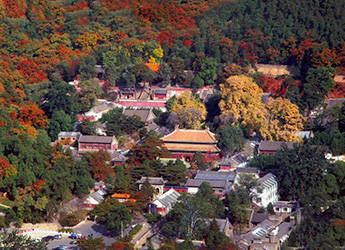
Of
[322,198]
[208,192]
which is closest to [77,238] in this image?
[208,192]

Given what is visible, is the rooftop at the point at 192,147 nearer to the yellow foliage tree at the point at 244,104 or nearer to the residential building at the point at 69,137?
the yellow foliage tree at the point at 244,104

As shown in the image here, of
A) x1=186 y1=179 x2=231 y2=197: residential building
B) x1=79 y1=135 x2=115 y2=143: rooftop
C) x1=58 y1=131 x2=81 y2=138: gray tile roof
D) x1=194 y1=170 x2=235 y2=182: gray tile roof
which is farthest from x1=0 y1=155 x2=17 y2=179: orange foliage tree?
x1=194 y1=170 x2=235 y2=182: gray tile roof

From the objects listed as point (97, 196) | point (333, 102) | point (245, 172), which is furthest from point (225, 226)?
point (333, 102)

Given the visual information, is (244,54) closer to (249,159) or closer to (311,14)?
(311,14)

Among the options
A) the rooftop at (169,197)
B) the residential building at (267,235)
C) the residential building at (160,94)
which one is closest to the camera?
the residential building at (267,235)

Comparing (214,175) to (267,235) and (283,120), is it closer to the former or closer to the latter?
(267,235)

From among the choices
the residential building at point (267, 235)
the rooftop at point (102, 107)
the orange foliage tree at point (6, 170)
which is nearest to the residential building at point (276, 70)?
the rooftop at point (102, 107)
